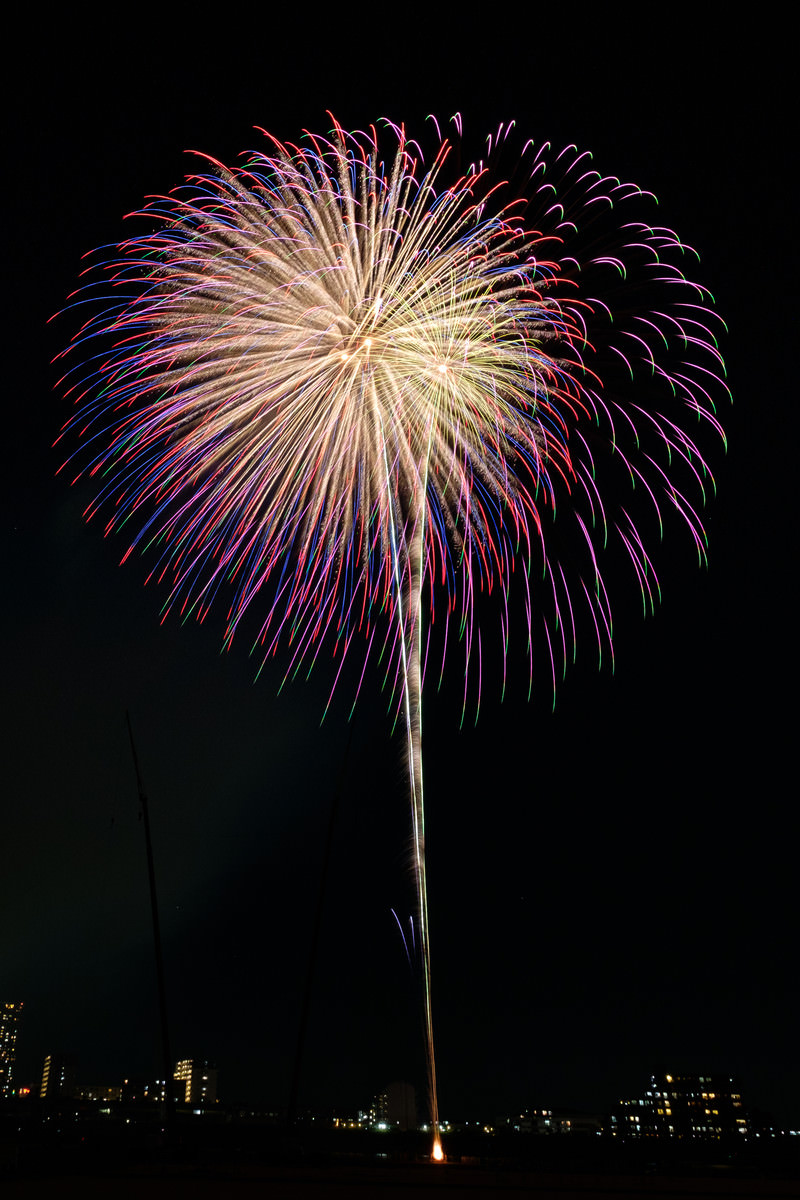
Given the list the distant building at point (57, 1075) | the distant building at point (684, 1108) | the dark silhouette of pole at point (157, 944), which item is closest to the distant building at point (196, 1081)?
the distant building at point (57, 1075)

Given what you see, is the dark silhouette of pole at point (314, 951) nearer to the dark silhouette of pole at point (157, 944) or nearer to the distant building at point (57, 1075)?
the dark silhouette of pole at point (157, 944)

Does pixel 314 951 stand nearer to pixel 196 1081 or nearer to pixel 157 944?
pixel 157 944

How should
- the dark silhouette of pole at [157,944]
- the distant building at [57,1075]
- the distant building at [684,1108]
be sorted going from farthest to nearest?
the distant building at [57,1075]
the distant building at [684,1108]
the dark silhouette of pole at [157,944]

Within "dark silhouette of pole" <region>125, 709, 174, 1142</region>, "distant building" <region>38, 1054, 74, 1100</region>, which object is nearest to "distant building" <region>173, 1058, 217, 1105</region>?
"distant building" <region>38, 1054, 74, 1100</region>

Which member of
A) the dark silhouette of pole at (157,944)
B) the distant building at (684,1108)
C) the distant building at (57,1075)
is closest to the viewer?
the dark silhouette of pole at (157,944)

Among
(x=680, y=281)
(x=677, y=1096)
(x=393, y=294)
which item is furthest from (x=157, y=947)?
(x=677, y=1096)

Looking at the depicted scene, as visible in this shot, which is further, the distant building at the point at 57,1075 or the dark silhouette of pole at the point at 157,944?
the distant building at the point at 57,1075

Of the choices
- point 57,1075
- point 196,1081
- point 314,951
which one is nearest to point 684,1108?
point 196,1081

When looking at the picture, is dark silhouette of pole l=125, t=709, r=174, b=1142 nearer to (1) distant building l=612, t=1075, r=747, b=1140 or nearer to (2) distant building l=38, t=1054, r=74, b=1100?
(1) distant building l=612, t=1075, r=747, b=1140

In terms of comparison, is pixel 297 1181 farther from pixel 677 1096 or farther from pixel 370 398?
pixel 677 1096
